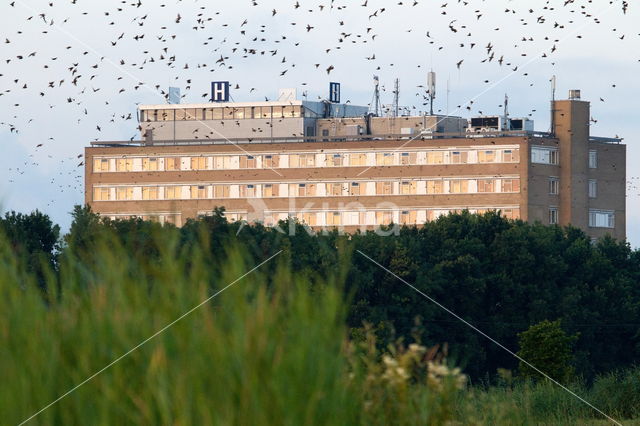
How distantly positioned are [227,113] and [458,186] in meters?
40.5

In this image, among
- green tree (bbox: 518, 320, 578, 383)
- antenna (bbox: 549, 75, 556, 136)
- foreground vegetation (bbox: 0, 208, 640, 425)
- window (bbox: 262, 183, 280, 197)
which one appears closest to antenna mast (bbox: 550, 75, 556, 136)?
antenna (bbox: 549, 75, 556, 136)

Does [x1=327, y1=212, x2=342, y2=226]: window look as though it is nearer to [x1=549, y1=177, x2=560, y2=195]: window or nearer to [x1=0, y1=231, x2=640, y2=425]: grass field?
[x1=549, y1=177, x2=560, y2=195]: window

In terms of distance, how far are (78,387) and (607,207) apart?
450ft

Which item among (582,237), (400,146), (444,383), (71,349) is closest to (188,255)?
(71,349)

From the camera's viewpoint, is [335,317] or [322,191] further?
[322,191]

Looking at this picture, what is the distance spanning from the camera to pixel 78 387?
657 cm

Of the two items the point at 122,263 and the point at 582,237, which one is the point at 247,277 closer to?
the point at 122,263

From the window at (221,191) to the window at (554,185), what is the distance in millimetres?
35537

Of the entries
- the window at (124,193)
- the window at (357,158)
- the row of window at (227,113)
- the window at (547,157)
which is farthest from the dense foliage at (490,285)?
the row of window at (227,113)

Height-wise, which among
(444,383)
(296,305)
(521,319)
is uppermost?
(296,305)

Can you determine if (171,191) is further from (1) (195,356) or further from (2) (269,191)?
(1) (195,356)

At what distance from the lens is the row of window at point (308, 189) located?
136375mm

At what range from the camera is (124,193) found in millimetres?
145500

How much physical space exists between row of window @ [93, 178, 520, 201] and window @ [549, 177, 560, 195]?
3.61 m
